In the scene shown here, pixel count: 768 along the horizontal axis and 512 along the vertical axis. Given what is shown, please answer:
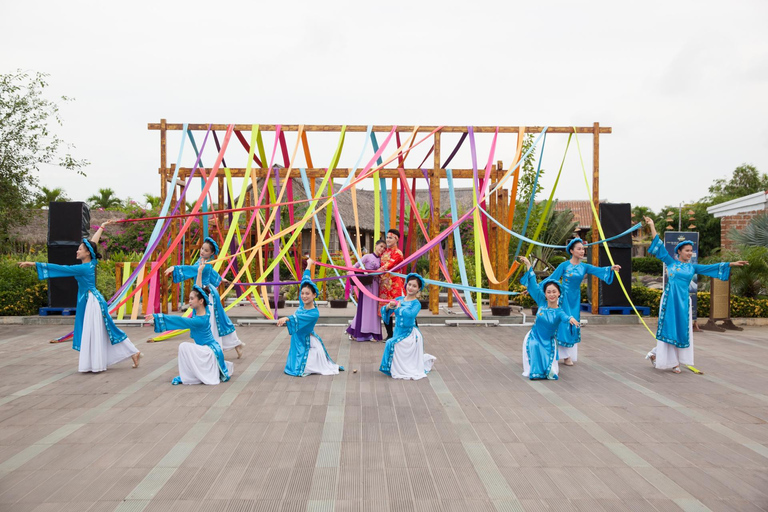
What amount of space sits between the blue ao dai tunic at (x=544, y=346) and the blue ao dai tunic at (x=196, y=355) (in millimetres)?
3229

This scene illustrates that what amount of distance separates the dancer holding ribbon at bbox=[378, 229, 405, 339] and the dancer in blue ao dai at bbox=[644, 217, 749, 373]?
3.46 metres

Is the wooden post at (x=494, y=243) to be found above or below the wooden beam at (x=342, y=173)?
below

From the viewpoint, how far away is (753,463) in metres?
3.59

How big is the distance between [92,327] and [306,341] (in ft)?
7.78

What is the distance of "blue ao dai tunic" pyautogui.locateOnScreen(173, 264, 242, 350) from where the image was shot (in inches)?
272

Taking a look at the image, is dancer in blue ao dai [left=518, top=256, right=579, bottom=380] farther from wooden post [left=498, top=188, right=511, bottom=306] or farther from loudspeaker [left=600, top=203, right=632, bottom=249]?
loudspeaker [left=600, top=203, right=632, bottom=249]

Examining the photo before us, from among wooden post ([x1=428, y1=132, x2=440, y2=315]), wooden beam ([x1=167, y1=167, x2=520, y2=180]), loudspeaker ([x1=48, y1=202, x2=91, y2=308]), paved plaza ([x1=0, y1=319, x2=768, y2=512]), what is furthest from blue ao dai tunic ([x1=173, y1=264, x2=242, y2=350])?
wooden post ([x1=428, y1=132, x2=440, y2=315])

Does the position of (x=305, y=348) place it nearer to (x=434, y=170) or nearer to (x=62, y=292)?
(x=434, y=170)

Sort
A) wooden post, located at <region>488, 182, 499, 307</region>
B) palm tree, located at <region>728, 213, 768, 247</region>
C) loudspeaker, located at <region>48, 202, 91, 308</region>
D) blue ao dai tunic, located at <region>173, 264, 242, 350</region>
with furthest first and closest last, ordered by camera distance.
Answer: palm tree, located at <region>728, 213, 768, 247</region> < wooden post, located at <region>488, 182, 499, 307</region> < loudspeaker, located at <region>48, 202, 91, 308</region> < blue ao dai tunic, located at <region>173, 264, 242, 350</region>

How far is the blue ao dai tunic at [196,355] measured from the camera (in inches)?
222

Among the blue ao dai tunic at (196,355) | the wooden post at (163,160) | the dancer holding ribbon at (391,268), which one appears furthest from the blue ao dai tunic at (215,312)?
the wooden post at (163,160)

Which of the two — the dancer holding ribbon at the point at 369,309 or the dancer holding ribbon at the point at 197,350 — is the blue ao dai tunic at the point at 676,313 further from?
the dancer holding ribbon at the point at 197,350

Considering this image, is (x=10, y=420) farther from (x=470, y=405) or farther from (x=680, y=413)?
(x=680, y=413)

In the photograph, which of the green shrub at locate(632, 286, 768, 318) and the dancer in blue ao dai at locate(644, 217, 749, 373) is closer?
the dancer in blue ao dai at locate(644, 217, 749, 373)
